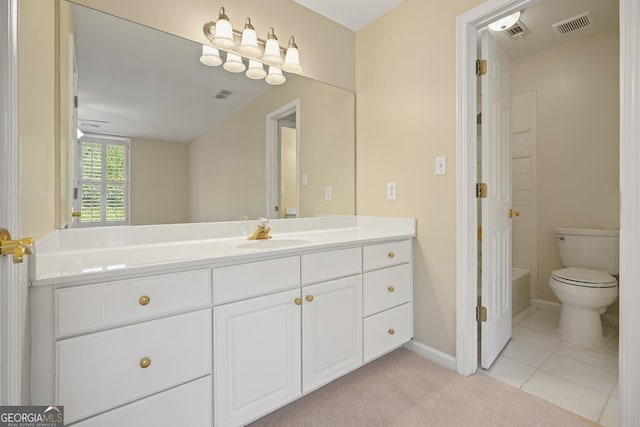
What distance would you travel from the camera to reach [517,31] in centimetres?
238

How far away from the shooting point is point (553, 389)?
1.56 meters

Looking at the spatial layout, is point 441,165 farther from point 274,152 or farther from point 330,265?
point 274,152

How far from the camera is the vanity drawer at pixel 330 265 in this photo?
55.0 inches

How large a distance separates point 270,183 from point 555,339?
7.64 feet

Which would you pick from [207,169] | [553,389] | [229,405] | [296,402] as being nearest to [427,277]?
[553,389]

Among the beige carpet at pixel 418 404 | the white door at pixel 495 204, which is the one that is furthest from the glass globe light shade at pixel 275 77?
the beige carpet at pixel 418 404

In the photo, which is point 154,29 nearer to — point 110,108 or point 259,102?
point 110,108

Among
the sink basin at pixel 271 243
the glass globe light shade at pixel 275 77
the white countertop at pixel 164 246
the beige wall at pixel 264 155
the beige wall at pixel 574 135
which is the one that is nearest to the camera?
the white countertop at pixel 164 246

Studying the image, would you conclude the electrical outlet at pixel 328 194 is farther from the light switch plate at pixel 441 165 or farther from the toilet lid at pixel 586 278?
the toilet lid at pixel 586 278

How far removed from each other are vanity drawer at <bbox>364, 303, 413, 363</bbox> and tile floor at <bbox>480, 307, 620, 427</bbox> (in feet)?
1.59

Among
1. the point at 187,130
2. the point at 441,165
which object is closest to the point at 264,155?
the point at 187,130

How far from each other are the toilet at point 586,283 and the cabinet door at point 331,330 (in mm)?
1585

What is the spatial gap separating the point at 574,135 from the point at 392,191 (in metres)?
1.87

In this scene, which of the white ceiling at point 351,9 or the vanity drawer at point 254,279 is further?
the white ceiling at point 351,9
